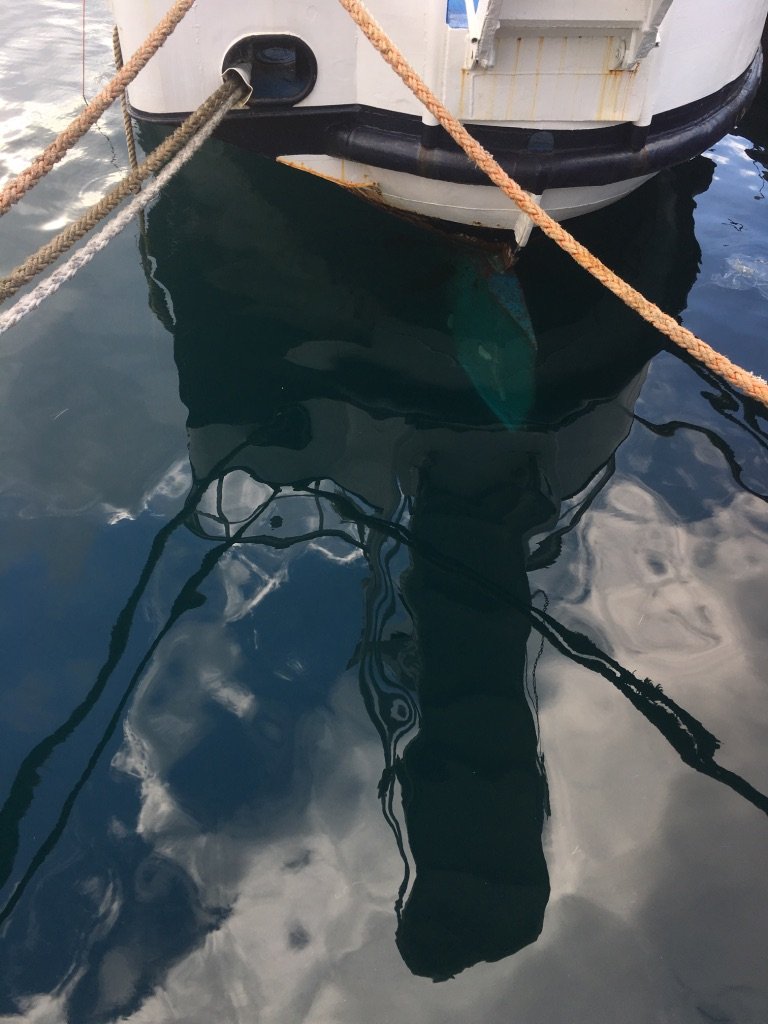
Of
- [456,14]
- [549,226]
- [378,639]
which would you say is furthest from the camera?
→ [456,14]

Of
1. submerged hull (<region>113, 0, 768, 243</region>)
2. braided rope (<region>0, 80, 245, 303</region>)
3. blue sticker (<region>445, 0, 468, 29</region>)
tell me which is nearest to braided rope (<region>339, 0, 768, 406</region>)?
submerged hull (<region>113, 0, 768, 243</region>)

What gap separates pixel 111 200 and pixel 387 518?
1.70 meters

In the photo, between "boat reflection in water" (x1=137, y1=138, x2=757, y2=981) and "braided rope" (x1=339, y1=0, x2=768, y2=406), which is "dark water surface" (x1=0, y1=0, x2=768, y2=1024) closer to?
"boat reflection in water" (x1=137, y1=138, x2=757, y2=981)

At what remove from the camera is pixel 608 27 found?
3225 millimetres

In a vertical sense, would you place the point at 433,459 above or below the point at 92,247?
below

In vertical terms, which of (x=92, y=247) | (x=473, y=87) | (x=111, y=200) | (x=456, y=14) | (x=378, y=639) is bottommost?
(x=378, y=639)

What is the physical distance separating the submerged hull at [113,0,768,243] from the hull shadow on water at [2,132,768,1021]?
0.65 metres

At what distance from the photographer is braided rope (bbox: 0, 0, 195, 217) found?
8.08ft

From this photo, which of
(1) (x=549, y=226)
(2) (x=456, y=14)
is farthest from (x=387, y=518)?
(2) (x=456, y=14)

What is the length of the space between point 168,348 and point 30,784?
2.48 m

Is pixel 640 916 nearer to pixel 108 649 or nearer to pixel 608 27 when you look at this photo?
pixel 108 649

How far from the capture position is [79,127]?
8.43 ft

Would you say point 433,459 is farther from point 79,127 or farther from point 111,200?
point 79,127

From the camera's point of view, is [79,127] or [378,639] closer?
[79,127]
